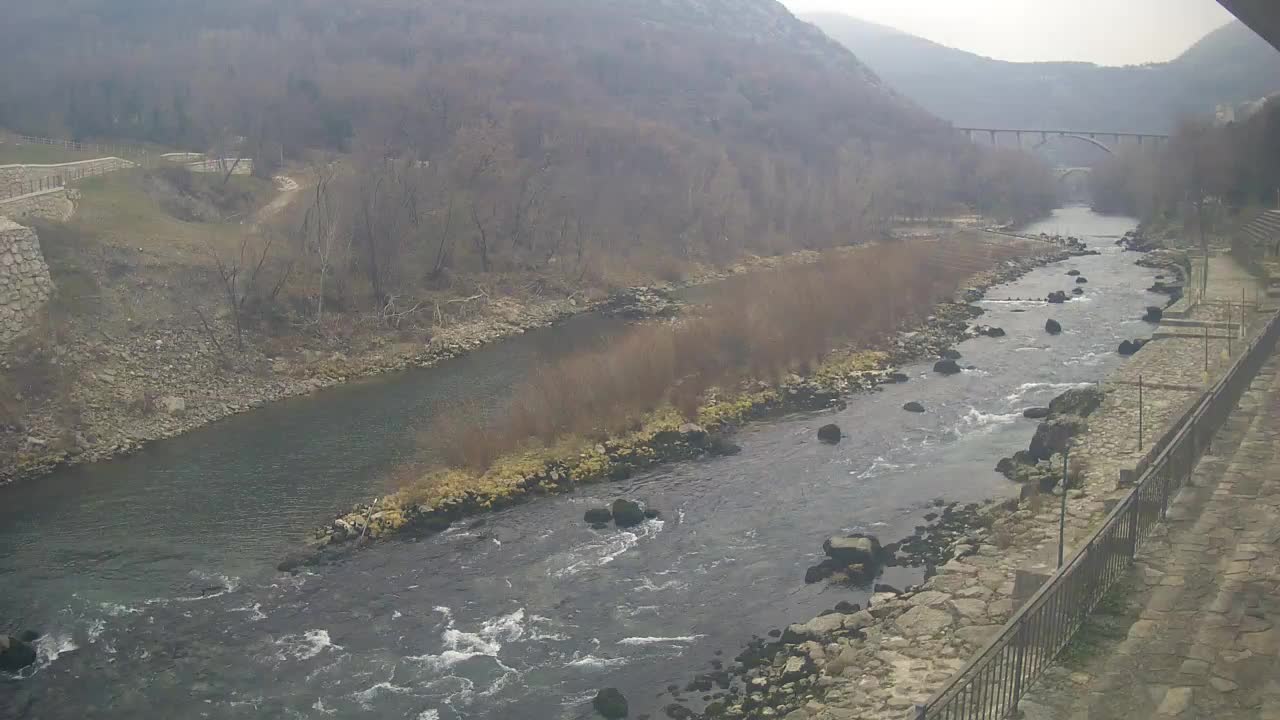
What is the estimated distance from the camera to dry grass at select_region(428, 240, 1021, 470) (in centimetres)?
1908

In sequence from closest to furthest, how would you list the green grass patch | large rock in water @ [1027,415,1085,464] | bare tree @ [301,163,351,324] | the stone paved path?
the stone paved path
the green grass patch
large rock in water @ [1027,415,1085,464]
bare tree @ [301,163,351,324]

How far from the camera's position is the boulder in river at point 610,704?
10008mm

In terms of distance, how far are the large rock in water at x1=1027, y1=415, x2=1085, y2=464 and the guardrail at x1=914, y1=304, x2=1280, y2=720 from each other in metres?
6.60

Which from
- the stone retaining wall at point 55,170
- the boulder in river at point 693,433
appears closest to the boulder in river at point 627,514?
the boulder in river at point 693,433

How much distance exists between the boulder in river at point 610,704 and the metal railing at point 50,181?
24.1 meters

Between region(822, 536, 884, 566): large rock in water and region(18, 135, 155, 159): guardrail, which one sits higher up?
region(18, 135, 155, 159): guardrail

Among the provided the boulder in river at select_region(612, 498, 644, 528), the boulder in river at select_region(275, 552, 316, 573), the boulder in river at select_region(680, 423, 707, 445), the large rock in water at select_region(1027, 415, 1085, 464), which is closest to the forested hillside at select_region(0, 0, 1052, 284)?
the boulder in river at select_region(680, 423, 707, 445)

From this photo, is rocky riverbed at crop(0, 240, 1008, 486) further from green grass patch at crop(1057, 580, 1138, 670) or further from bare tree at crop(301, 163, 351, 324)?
green grass patch at crop(1057, 580, 1138, 670)

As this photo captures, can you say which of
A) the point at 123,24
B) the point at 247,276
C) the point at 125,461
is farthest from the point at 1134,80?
the point at 125,461

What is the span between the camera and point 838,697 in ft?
31.7

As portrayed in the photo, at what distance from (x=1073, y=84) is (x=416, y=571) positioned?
441 feet

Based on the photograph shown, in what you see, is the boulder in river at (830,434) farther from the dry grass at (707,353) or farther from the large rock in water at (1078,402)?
the large rock in water at (1078,402)

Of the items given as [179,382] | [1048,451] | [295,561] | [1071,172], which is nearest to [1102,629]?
[1048,451]

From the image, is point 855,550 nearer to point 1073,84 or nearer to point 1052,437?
point 1052,437
